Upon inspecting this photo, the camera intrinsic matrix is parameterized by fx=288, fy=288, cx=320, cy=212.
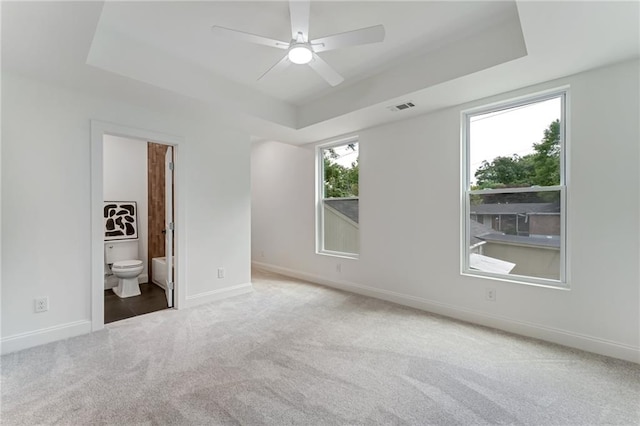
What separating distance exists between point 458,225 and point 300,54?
2387mm

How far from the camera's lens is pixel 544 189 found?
8.85 ft

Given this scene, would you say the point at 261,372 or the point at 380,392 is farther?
the point at 261,372

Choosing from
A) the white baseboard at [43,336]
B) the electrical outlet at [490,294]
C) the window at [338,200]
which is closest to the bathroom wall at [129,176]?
the white baseboard at [43,336]

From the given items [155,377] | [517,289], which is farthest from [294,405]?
[517,289]

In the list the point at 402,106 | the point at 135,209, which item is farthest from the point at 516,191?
the point at 135,209

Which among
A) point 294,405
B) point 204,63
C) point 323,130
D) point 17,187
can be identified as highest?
point 204,63

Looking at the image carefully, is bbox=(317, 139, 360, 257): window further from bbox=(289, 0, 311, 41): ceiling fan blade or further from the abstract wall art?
the abstract wall art

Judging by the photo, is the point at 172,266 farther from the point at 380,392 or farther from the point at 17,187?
the point at 380,392

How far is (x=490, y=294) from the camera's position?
2.96 meters

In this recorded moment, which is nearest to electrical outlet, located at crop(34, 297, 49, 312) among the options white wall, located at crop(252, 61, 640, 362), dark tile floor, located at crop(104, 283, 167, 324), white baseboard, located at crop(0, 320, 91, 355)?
white baseboard, located at crop(0, 320, 91, 355)

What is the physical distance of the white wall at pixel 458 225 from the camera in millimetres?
2303

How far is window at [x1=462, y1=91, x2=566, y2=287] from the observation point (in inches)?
105

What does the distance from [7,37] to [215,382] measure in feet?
9.00

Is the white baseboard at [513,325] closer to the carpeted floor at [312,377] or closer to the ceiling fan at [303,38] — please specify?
the carpeted floor at [312,377]
